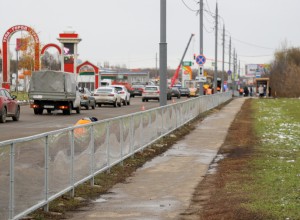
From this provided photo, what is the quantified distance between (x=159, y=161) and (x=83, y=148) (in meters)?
5.58

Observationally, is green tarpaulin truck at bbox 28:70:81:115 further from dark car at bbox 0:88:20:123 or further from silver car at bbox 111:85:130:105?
silver car at bbox 111:85:130:105

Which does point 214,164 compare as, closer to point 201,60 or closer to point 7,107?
point 7,107

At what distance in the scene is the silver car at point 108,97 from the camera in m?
48.7

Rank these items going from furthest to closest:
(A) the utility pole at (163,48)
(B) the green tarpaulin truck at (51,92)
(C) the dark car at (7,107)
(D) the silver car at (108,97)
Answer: (D) the silver car at (108,97) → (B) the green tarpaulin truck at (51,92) → (C) the dark car at (7,107) → (A) the utility pole at (163,48)

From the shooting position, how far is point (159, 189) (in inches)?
477

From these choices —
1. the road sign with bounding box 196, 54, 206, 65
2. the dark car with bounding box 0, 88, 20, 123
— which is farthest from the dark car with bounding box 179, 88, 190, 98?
the dark car with bounding box 0, 88, 20, 123

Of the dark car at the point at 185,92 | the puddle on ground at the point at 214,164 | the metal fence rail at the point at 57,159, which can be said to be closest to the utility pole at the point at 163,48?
the puddle on ground at the point at 214,164

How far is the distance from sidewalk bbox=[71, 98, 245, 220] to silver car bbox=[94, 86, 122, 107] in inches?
1108

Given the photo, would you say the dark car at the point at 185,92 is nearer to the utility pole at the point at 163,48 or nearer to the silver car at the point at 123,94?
the silver car at the point at 123,94

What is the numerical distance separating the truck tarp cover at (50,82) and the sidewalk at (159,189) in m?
16.8

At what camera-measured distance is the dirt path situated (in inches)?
363

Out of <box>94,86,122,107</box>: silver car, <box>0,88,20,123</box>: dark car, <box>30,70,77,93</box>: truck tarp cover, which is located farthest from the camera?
<box>94,86,122,107</box>: silver car

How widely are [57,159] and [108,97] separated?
128ft

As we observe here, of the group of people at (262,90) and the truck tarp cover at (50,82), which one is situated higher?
the truck tarp cover at (50,82)
